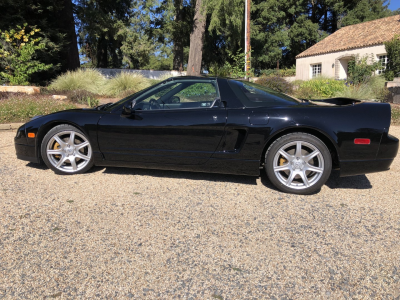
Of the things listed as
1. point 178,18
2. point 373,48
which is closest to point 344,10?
point 373,48

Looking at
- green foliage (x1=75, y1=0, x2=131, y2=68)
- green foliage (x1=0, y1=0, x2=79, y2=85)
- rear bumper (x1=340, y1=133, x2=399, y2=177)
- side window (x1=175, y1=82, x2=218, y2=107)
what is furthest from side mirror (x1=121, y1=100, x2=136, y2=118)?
green foliage (x1=75, y1=0, x2=131, y2=68)

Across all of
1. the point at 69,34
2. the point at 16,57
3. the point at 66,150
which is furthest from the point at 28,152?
the point at 69,34

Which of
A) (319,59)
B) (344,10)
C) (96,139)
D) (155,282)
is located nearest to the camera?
(155,282)

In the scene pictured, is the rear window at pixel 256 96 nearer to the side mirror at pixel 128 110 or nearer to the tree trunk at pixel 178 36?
the side mirror at pixel 128 110

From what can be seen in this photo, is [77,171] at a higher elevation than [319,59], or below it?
below

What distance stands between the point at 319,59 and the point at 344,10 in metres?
14.5

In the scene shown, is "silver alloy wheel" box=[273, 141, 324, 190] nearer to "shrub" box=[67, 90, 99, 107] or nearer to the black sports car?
the black sports car

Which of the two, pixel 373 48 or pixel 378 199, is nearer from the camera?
pixel 378 199

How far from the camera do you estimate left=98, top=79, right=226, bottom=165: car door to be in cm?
358

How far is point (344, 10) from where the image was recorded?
123 ft

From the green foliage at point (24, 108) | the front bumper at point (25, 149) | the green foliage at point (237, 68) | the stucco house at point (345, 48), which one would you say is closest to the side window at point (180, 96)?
the front bumper at point (25, 149)

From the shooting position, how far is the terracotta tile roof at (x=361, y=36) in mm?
23052

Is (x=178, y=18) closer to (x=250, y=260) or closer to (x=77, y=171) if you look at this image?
(x=77, y=171)

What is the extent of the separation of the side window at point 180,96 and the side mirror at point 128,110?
2.3 inches
